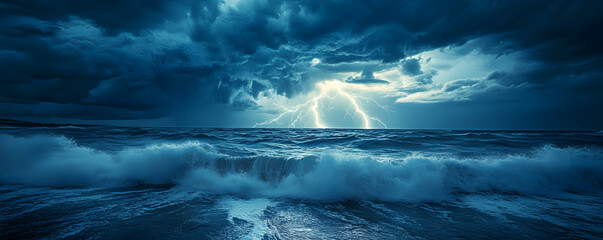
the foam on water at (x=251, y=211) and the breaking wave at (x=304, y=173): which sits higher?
the breaking wave at (x=304, y=173)

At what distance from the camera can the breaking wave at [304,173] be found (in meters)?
7.92

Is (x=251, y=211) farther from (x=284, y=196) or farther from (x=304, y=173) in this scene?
(x=304, y=173)

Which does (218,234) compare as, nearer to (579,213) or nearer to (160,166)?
(160,166)

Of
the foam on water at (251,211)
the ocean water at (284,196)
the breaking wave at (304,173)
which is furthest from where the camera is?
the breaking wave at (304,173)

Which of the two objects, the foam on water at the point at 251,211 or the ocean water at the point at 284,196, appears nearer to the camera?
the foam on water at the point at 251,211

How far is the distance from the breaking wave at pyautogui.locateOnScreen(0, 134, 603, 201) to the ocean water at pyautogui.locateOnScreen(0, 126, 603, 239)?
1.8 inches

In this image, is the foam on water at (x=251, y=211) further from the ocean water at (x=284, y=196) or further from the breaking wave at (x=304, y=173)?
the breaking wave at (x=304, y=173)

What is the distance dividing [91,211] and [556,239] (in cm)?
1031

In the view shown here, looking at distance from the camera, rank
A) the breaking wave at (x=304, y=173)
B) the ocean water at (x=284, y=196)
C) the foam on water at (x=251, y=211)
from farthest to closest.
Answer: the breaking wave at (x=304, y=173), the ocean water at (x=284, y=196), the foam on water at (x=251, y=211)

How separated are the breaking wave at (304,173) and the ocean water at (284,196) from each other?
1.8 inches

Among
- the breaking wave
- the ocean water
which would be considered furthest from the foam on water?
the breaking wave

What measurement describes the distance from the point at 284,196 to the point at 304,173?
1774 millimetres

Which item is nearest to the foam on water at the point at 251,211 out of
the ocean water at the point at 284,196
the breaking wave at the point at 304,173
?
the ocean water at the point at 284,196

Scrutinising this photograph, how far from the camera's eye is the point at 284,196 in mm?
7480
